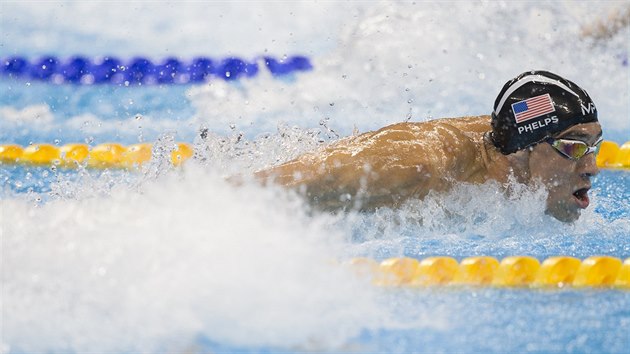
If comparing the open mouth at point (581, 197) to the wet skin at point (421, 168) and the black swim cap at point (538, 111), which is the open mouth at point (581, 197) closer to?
the wet skin at point (421, 168)

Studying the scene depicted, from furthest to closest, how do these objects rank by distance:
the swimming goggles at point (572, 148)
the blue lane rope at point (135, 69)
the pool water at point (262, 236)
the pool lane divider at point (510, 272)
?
the blue lane rope at point (135, 69) < the swimming goggles at point (572, 148) < the pool lane divider at point (510, 272) < the pool water at point (262, 236)

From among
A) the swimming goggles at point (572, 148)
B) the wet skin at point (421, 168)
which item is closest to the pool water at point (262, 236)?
the wet skin at point (421, 168)

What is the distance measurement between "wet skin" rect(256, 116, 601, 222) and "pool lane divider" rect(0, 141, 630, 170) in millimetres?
1595

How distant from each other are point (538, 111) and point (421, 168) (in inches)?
18.7

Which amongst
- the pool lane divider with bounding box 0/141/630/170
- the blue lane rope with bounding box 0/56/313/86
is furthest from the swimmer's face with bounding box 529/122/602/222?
the blue lane rope with bounding box 0/56/313/86

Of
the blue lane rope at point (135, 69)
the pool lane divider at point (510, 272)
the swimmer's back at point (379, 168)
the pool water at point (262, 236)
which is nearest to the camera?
the pool water at point (262, 236)

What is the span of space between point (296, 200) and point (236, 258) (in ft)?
1.73

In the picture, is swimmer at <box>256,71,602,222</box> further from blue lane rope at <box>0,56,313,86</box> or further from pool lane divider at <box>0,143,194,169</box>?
blue lane rope at <box>0,56,313,86</box>

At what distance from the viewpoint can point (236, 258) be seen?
86.1 inches

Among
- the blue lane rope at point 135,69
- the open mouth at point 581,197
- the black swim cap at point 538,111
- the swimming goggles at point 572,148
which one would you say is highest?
the blue lane rope at point 135,69

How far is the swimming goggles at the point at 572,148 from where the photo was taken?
301cm

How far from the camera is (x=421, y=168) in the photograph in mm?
2826

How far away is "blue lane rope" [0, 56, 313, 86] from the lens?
5.84 m

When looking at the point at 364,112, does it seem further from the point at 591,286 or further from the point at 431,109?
the point at 591,286
